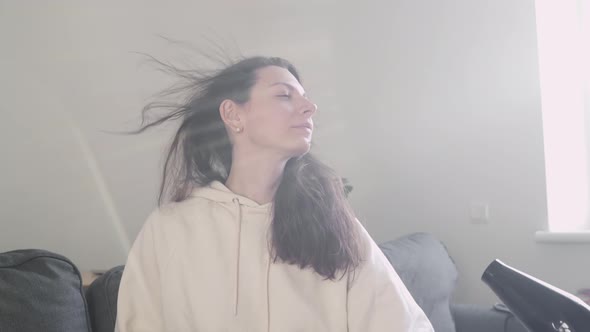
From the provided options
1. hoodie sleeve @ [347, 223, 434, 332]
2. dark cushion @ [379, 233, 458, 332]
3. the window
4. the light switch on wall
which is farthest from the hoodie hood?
the window

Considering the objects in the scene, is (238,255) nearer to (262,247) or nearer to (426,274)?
(262,247)

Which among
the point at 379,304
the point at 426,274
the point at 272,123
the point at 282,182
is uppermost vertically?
the point at 272,123

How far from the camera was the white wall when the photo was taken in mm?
1928

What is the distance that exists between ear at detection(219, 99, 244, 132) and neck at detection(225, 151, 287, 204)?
0.17 feet

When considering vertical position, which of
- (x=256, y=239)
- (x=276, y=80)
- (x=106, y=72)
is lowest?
(x=256, y=239)

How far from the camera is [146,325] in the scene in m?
0.95

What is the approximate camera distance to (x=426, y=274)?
5.20ft

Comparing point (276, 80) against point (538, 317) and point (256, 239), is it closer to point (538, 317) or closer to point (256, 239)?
point (256, 239)

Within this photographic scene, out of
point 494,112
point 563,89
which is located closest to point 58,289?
point 494,112

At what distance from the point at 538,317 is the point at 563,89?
5.73 feet

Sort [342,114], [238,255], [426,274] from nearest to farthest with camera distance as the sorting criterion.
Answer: [238,255], [426,274], [342,114]

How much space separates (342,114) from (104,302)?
1.28 metres

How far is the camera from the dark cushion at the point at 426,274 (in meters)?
1.49

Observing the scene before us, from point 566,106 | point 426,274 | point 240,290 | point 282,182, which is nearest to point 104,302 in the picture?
point 240,290
